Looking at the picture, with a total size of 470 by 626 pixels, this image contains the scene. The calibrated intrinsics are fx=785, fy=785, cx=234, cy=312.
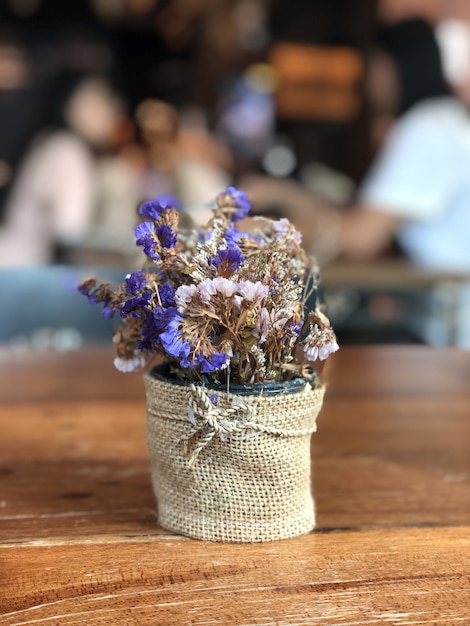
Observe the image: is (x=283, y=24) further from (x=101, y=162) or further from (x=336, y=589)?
(x=336, y=589)

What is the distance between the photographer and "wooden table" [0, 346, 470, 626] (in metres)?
0.54

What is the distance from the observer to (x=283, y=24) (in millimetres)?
5703

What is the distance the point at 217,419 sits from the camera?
2.01ft

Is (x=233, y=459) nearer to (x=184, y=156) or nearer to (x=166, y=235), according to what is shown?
(x=166, y=235)

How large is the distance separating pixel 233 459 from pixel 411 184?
161 cm

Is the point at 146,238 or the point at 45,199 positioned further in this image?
the point at 45,199

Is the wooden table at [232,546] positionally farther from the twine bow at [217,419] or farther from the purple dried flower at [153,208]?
the purple dried flower at [153,208]

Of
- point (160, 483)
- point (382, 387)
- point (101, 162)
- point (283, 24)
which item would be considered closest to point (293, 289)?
point (160, 483)

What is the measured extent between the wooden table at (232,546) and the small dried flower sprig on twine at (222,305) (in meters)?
0.15

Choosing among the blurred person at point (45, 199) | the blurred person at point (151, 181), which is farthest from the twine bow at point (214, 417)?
the blurred person at point (45, 199)

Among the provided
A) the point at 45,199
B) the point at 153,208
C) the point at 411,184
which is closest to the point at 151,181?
the point at 45,199

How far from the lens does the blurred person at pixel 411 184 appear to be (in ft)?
6.81

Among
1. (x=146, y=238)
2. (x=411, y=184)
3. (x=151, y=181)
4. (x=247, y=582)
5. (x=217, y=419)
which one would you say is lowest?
(x=247, y=582)

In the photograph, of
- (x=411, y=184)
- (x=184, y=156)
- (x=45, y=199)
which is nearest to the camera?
(x=411, y=184)
